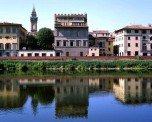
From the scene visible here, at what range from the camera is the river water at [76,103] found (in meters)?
26.6

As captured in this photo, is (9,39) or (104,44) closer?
(9,39)

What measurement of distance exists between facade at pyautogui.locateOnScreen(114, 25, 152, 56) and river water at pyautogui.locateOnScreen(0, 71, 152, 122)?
49482mm

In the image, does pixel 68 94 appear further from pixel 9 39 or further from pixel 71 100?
pixel 9 39

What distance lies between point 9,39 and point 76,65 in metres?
23.4

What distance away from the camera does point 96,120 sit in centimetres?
2558

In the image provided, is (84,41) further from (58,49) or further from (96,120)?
(96,120)

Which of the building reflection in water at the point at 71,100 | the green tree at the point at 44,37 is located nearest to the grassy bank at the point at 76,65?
the green tree at the point at 44,37

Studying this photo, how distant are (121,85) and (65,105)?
18.0m

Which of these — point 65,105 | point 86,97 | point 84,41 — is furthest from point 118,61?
point 65,105

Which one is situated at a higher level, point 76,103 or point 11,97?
point 11,97

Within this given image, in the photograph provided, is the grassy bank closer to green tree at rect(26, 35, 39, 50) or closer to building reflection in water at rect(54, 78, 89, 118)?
green tree at rect(26, 35, 39, 50)

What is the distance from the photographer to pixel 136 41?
322 ft

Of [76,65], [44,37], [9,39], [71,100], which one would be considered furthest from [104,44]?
[71,100]

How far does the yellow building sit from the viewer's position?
9225cm
